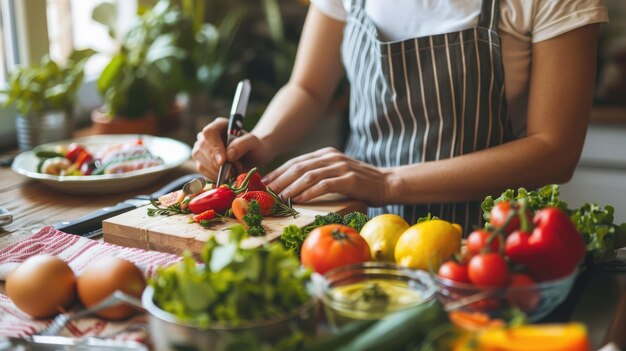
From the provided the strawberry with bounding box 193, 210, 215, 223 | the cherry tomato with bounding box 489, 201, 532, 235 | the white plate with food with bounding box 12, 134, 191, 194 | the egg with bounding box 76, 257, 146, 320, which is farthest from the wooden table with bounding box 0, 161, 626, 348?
the egg with bounding box 76, 257, 146, 320

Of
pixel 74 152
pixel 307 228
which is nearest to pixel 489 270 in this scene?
pixel 307 228

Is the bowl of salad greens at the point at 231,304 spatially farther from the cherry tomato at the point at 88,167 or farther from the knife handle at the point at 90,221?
the cherry tomato at the point at 88,167

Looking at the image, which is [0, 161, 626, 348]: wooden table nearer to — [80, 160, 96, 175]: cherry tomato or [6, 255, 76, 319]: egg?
[80, 160, 96, 175]: cherry tomato

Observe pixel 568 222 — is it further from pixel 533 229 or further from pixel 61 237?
pixel 61 237

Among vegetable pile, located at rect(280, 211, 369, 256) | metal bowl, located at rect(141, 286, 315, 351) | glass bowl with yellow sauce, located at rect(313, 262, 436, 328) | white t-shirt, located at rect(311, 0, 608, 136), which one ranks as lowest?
vegetable pile, located at rect(280, 211, 369, 256)

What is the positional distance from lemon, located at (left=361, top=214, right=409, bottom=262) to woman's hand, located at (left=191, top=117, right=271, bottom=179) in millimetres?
489

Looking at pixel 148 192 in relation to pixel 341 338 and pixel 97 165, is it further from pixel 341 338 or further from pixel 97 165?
pixel 341 338

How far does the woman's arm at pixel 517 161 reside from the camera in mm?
1391

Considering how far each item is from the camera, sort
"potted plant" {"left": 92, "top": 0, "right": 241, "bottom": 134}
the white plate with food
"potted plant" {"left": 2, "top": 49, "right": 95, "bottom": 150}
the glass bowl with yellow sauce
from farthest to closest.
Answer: "potted plant" {"left": 92, "top": 0, "right": 241, "bottom": 134}, "potted plant" {"left": 2, "top": 49, "right": 95, "bottom": 150}, the white plate with food, the glass bowl with yellow sauce

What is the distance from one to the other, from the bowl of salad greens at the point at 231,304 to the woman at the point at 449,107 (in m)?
0.60

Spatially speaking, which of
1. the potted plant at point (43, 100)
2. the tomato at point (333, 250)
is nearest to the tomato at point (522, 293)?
the tomato at point (333, 250)

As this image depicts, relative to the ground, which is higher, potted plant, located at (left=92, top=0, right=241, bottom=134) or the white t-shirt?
the white t-shirt

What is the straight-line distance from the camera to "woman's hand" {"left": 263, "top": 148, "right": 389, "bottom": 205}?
141 centimetres

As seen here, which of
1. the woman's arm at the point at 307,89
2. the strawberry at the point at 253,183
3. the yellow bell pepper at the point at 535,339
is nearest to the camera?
the yellow bell pepper at the point at 535,339
